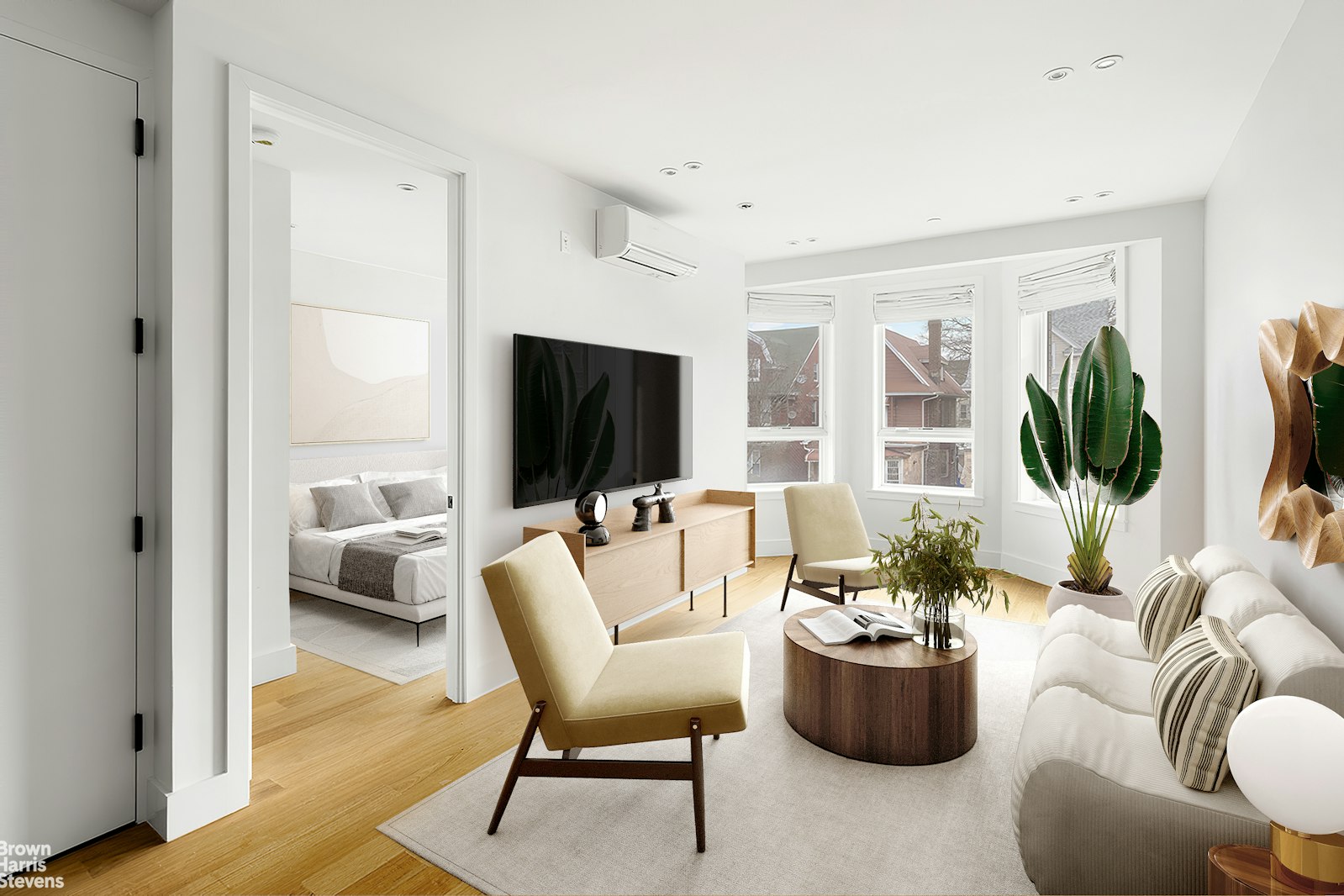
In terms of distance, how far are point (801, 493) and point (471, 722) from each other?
240 centimetres

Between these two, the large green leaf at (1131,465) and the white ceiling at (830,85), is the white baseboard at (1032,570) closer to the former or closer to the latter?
the large green leaf at (1131,465)

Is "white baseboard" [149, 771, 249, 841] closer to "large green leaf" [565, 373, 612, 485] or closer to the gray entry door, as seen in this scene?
the gray entry door

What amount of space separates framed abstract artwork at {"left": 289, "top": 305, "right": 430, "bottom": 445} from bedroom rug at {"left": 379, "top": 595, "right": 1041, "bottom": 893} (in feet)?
11.5

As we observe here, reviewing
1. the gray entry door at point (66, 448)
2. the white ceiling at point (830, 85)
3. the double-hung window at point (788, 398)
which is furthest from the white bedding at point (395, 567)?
the double-hung window at point (788, 398)

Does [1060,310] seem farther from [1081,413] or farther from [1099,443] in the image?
[1099,443]

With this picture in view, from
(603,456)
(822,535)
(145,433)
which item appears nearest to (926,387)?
(822,535)

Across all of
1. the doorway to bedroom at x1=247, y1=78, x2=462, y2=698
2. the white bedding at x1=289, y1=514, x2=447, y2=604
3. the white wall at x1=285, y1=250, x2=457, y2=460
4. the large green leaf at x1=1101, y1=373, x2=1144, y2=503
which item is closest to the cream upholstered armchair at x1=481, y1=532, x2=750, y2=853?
the doorway to bedroom at x1=247, y1=78, x2=462, y2=698

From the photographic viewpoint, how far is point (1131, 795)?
1.56 meters

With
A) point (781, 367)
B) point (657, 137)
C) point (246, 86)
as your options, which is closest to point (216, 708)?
point (246, 86)

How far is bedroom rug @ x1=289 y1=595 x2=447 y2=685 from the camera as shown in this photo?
3.54 metres

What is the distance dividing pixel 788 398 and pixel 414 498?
130 inches

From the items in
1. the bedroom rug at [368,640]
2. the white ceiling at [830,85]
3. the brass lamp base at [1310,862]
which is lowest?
the bedroom rug at [368,640]

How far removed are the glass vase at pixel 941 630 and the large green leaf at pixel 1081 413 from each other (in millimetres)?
1490

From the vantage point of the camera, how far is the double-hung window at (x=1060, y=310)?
462 cm
